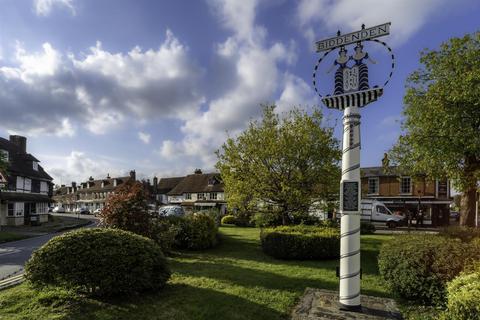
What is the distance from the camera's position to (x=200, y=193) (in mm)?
55688

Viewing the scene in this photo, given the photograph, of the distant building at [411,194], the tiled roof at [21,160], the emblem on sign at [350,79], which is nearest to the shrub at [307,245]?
the emblem on sign at [350,79]

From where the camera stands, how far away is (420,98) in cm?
1512

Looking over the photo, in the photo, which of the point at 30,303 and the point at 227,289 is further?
the point at 227,289

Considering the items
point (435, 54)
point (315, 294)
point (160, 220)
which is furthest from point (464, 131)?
point (160, 220)

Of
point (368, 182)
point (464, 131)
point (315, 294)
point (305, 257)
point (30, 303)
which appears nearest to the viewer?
point (30, 303)

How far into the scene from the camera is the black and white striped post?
6566mm

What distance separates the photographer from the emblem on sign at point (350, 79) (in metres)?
6.90

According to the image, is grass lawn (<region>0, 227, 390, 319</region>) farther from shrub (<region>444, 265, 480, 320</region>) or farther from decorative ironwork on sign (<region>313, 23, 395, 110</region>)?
decorative ironwork on sign (<region>313, 23, 395, 110</region>)

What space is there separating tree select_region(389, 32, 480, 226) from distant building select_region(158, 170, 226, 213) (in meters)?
37.4

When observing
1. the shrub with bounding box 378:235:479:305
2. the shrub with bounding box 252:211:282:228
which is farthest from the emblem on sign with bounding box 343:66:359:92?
the shrub with bounding box 252:211:282:228

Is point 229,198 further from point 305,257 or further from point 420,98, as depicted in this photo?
point 420,98

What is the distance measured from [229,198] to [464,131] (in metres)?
11.2

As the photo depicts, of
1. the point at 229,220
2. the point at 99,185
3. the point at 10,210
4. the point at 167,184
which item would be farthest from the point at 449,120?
the point at 99,185

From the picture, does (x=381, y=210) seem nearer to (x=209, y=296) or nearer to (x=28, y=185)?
(x=209, y=296)
